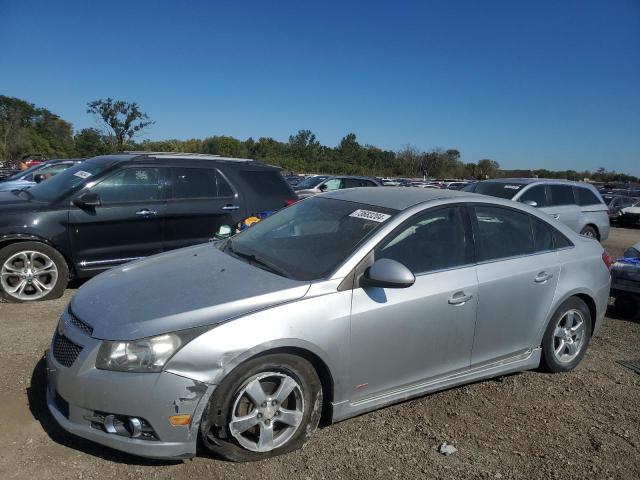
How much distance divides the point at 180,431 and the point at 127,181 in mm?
4309

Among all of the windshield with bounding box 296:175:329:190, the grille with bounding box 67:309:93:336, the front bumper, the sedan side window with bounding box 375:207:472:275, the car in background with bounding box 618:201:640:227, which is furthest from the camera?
the car in background with bounding box 618:201:640:227

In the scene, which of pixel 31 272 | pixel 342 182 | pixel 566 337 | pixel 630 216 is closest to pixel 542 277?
pixel 566 337

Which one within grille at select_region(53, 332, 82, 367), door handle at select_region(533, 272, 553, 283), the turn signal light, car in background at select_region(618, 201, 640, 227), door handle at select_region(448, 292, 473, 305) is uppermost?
door handle at select_region(533, 272, 553, 283)

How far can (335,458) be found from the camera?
288 centimetres

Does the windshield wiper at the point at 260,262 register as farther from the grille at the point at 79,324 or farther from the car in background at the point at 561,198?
the car in background at the point at 561,198

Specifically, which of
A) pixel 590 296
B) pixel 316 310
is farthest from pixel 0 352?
pixel 590 296

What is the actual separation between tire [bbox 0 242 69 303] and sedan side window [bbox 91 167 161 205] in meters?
0.88

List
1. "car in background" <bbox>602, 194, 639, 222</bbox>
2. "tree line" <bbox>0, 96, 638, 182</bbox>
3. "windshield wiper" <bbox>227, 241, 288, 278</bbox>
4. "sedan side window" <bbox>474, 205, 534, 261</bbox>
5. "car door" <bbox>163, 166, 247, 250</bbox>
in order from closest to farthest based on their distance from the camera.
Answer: "windshield wiper" <bbox>227, 241, 288, 278</bbox> < "sedan side window" <bbox>474, 205, 534, 261</bbox> < "car door" <bbox>163, 166, 247, 250</bbox> < "car in background" <bbox>602, 194, 639, 222</bbox> < "tree line" <bbox>0, 96, 638, 182</bbox>

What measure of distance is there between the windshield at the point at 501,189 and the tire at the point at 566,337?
6.11 meters

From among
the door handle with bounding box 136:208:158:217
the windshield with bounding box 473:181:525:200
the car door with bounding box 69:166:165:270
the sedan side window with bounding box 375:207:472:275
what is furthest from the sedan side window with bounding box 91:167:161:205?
the windshield with bounding box 473:181:525:200

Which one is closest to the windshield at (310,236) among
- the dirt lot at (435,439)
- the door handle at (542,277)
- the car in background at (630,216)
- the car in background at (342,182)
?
the dirt lot at (435,439)

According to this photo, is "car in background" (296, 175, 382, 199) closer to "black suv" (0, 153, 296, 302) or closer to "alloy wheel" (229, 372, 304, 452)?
"black suv" (0, 153, 296, 302)

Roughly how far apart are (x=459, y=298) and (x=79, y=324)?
237cm

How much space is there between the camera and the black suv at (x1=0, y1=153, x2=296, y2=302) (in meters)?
5.44
